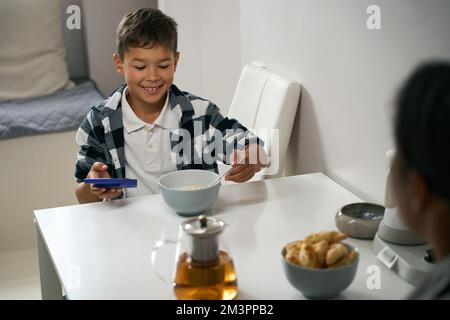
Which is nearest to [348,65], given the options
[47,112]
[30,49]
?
[47,112]

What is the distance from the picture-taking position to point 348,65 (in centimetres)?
174

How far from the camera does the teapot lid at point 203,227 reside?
3.71ft

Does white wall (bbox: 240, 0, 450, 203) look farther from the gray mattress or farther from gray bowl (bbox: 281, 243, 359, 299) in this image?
the gray mattress

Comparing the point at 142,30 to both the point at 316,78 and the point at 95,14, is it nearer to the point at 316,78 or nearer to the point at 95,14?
the point at 316,78

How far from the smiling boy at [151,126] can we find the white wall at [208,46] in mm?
790

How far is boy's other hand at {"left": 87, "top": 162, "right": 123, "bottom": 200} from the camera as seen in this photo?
164cm

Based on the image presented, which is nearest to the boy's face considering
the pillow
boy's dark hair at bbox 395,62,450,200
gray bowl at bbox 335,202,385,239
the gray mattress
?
gray bowl at bbox 335,202,385,239

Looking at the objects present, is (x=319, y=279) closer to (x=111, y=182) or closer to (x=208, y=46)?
(x=111, y=182)

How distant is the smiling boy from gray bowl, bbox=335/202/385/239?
13.0 inches

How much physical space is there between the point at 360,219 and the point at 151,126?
67 centimetres

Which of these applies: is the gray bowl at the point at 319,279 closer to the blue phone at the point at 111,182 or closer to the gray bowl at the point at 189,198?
the gray bowl at the point at 189,198

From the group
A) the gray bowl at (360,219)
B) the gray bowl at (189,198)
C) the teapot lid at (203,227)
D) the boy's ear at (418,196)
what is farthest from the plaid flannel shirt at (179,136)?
the boy's ear at (418,196)

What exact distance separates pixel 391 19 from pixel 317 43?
1.32ft

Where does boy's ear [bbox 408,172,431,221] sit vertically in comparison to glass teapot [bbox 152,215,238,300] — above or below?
above
